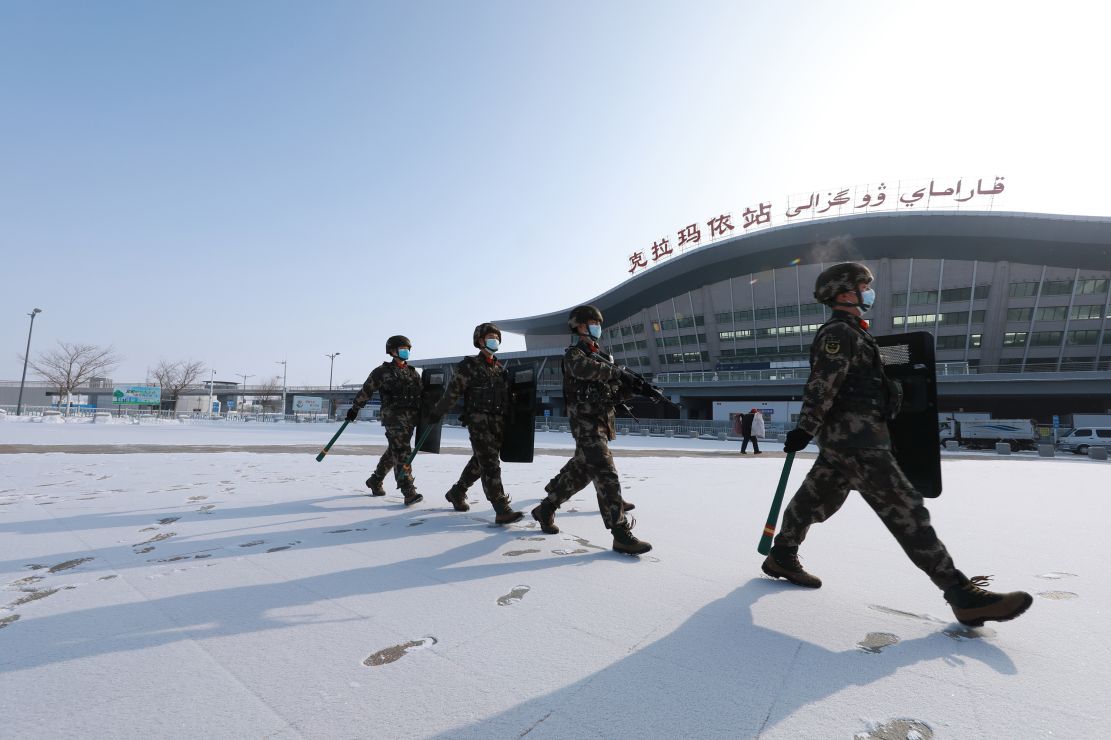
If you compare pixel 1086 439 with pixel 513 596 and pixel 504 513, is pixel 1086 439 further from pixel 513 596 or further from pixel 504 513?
pixel 513 596

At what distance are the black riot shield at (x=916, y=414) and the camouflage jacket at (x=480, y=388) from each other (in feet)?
9.73

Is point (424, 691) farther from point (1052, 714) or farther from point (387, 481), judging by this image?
point (387, 481)

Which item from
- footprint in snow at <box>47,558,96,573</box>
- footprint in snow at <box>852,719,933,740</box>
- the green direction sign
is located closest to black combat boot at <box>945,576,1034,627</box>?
footprint in snow at <box>852,719,933,740</box>

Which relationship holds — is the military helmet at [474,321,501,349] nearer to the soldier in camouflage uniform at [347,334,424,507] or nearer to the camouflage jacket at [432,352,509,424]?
the camouflage jacket at [432,352,509,424]

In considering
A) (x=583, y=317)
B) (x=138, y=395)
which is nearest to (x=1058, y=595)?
(x=583, y=317)

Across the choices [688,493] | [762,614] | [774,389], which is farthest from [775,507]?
[774,389]

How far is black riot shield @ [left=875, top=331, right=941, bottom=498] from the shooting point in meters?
2.59

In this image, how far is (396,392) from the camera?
5.45 meters

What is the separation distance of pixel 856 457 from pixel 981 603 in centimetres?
76

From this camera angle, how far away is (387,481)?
6758 millimetres

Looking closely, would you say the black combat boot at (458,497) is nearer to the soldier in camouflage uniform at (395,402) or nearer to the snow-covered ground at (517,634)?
the snow-covered ground at (517,634)

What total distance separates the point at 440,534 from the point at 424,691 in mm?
2314

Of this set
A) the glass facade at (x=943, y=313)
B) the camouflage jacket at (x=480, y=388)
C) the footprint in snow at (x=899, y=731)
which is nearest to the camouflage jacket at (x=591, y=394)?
the camouflage jacket at (x=480, y=388)

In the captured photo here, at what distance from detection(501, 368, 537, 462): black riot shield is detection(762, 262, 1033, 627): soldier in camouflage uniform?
7.65 ft
